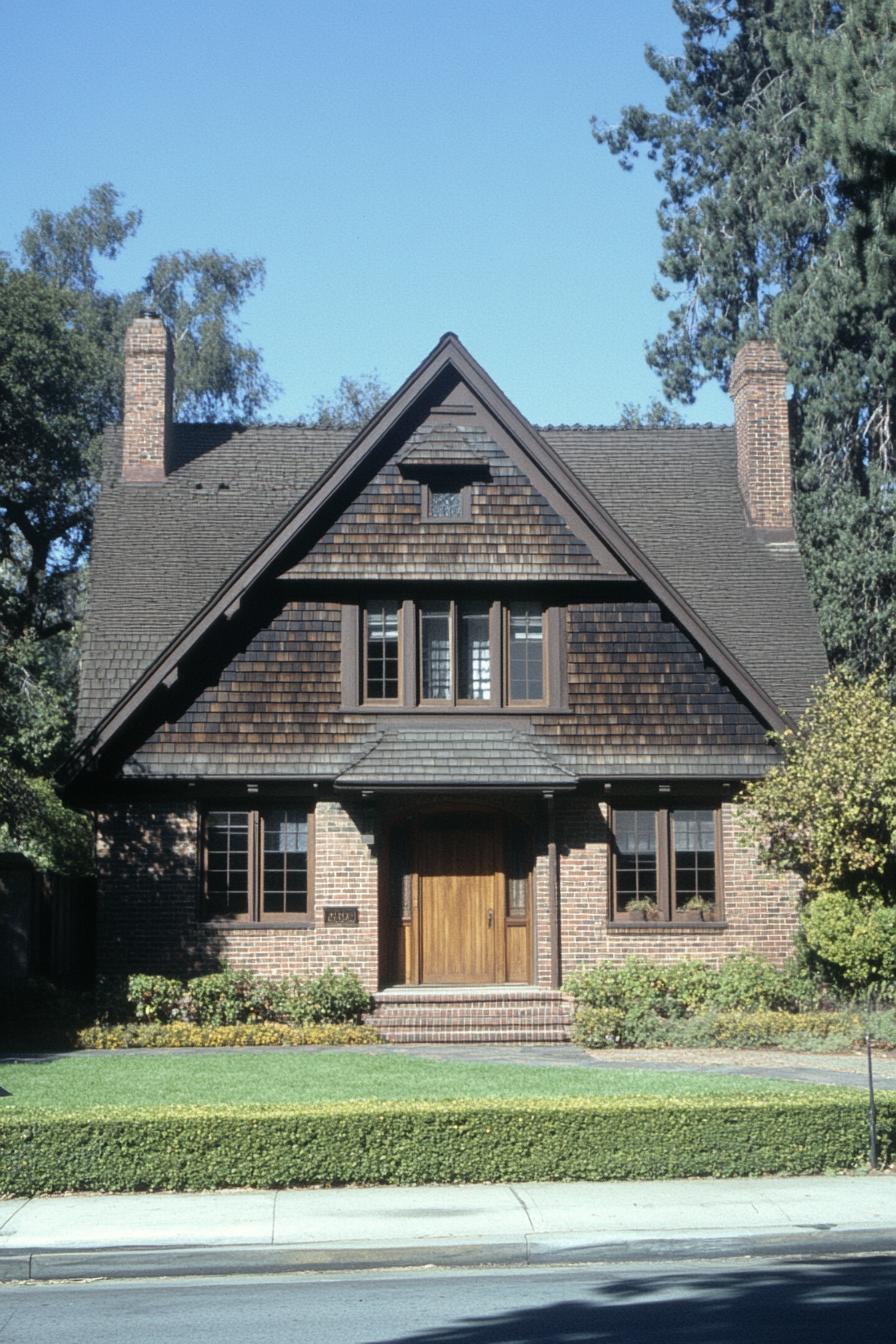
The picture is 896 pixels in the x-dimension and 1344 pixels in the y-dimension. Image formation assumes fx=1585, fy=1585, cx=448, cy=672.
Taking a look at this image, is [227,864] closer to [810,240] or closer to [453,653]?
[453,653]

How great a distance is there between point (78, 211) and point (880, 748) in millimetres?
35205

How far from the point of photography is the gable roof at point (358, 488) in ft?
70.3

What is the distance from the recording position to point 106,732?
20.9m

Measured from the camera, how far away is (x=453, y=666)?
22094 mm

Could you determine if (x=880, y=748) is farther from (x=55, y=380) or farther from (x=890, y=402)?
(x=55, y=380)

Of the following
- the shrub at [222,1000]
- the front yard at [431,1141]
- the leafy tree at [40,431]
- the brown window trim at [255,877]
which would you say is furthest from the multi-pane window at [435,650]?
the leafy tree at [40,431]

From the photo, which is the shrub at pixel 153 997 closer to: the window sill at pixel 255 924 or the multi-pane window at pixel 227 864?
the window sill at pixel 255 924

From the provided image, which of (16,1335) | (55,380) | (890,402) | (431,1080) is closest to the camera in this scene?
(16,1335)

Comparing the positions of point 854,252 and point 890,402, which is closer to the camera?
point 854,252

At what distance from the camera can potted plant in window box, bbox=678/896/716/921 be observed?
21.9 m

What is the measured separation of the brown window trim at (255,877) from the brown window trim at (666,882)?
413 cm

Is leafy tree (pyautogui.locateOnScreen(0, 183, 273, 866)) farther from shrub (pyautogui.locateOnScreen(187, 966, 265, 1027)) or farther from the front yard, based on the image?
the front yard

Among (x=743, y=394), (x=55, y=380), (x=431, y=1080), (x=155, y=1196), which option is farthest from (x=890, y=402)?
(x=155, y=1196)

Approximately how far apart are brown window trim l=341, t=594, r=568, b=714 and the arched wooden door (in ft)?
5.17
